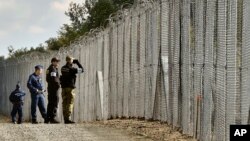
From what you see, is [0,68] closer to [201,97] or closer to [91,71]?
[91,71]

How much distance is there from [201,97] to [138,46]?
466 centimetres

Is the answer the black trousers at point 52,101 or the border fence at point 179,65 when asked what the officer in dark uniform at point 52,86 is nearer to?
the black trousers at point 52,101

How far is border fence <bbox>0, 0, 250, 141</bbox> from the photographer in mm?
9523

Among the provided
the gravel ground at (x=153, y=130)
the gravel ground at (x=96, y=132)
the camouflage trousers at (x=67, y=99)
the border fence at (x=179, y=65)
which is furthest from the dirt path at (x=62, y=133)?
the camouflage trousers at (x=67, y=99)

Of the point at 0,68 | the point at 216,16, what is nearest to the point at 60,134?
the point at 216,16

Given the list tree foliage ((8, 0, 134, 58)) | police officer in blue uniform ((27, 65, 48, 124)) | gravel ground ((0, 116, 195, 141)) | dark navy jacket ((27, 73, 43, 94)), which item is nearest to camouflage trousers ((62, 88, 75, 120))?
police officer in blue uniform ((27, 65, 48, 124))

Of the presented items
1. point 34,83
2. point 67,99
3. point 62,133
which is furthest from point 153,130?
point 34,83

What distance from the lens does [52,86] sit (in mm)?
17516

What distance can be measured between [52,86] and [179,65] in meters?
6.22

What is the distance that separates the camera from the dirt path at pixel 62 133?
11.9 m

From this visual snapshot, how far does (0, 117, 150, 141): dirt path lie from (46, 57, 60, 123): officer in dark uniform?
3.50 m

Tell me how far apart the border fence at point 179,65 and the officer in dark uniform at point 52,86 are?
1.45 metres

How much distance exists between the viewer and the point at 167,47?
12883mm

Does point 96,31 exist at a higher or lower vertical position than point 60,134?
higher
